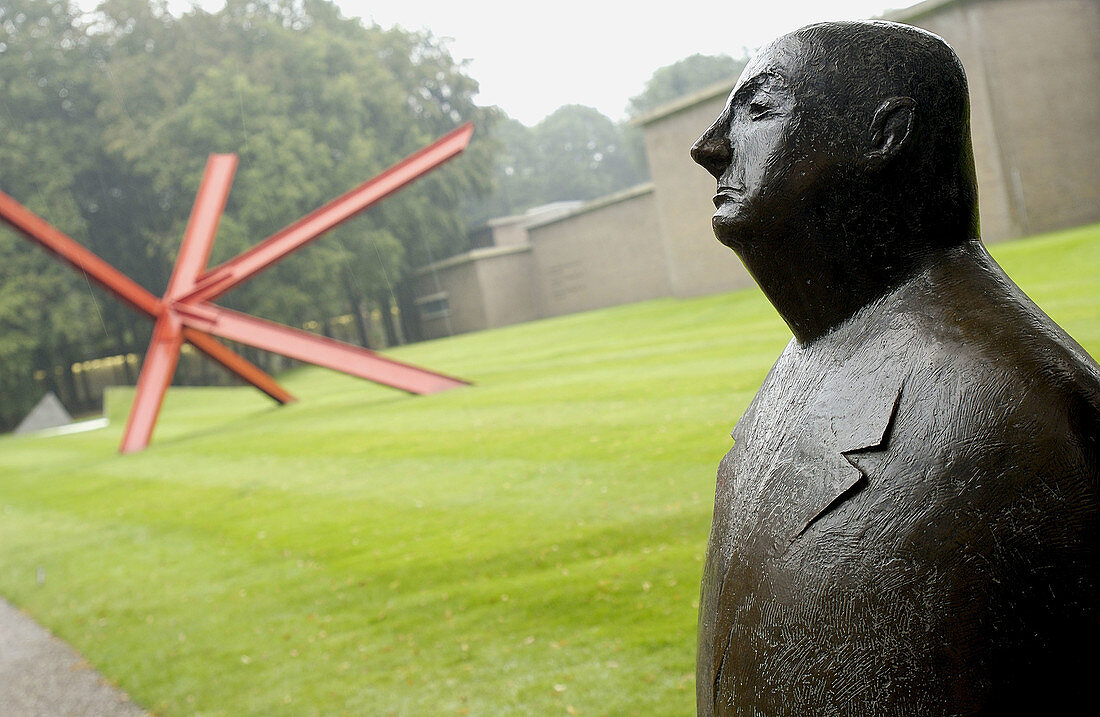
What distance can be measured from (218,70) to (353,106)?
18.8ft

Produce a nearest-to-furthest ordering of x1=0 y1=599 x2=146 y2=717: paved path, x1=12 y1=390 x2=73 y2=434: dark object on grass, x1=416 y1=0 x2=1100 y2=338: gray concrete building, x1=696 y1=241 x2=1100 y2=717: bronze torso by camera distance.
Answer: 1. x1=696 y1=241 x2=1100 y2=717: bronze torso
2. x1=0 y1=599 x2=146 y2=717: paved path
3. x1=416 y1=0 x2=1100 y2=338: gray concrete building
4. x1=12 y1=390 x2=73 y2=434: dark object on grass

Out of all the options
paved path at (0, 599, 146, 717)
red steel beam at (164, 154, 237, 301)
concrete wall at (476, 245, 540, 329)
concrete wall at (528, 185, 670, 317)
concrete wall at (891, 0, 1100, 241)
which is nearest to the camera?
paved path at (0, 599, 146, 717)

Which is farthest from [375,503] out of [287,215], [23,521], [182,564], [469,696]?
[287,215]

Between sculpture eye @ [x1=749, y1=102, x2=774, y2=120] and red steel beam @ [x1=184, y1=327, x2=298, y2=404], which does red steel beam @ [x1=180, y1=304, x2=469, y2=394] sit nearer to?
red steel beam @ [x1=184, y1=327, x2=298, y2=404]

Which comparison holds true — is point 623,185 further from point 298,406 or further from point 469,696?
point 469,696

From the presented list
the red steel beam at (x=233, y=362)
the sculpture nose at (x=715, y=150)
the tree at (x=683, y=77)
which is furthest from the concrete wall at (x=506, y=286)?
the sculpture nose at (x=715, y=150)

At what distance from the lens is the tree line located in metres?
30.8

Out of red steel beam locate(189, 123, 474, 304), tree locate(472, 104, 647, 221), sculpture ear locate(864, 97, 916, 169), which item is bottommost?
sculpture ear locate(864, 97, 916, 169)

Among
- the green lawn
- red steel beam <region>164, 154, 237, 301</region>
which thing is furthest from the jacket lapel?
red steel beam <region>164, 154, 237, 301</region>

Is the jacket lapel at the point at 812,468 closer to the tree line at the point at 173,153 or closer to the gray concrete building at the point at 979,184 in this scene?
the gray concrete building at the point at 979,184

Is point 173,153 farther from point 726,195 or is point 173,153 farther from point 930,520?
point 930,520

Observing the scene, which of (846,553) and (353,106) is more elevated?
(353,106)

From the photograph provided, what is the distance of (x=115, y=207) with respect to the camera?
35.5 meters

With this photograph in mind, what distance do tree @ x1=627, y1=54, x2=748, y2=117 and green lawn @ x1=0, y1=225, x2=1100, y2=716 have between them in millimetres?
45567
